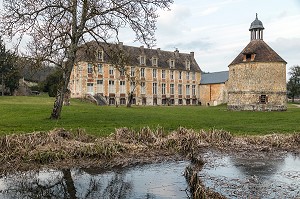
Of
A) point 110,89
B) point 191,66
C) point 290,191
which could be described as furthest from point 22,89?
point 290,191

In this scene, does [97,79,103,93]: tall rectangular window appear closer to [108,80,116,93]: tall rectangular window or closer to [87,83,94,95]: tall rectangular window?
[87,83,94,95]: tall rectangular window

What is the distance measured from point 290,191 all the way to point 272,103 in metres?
36.9

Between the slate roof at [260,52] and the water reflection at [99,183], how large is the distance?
115ft

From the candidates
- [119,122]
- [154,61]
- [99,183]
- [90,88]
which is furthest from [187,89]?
[99,183]

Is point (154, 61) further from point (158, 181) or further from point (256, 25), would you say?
point (158, 181)

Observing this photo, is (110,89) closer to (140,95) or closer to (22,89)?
(140,95)

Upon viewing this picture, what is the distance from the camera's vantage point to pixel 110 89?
56625 millimetres

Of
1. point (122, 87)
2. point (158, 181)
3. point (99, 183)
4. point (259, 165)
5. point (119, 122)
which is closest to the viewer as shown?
point (99, 183)

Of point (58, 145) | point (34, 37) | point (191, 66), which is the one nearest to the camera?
point (58, 145)

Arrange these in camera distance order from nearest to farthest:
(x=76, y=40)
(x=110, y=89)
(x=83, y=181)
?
1. (x=83, y=181)
2. (x=76, y=40)
3. (x=110, y=89)

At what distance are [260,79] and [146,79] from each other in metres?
23.5

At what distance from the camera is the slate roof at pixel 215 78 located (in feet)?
208

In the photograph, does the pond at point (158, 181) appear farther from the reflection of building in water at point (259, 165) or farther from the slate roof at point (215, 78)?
the slate roof at point (215, 78)

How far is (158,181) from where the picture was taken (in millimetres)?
8641
